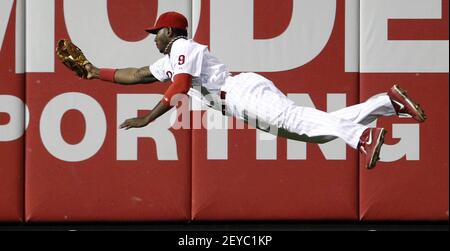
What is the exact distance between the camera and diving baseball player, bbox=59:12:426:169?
808 centimetres

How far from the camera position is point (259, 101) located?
8117 millimetres

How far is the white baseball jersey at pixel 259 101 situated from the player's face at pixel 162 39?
2.6 inches

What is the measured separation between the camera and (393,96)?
805cm

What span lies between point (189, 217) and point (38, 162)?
1022 millimetres

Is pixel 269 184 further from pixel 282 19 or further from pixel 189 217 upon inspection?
pixel 282 19

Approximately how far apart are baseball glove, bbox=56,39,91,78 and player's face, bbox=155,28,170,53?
0.46 meters

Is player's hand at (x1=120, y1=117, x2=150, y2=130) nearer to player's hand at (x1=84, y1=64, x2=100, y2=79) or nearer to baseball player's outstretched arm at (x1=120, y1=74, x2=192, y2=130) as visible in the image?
baseball player's outstretched arm at (x1=120, y1=74, x2=192, y2=130)

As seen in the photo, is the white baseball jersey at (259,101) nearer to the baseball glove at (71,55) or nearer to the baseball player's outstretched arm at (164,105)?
the baseball player's outstretched arm at (164,105)

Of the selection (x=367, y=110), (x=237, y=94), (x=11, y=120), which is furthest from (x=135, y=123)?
(x=367, y=110)

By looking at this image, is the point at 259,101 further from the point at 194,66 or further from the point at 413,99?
the point at 413,99

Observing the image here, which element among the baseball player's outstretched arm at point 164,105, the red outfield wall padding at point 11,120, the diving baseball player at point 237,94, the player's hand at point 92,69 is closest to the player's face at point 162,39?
the diving baseball player at point 237,94

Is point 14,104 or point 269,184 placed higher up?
point 14,104

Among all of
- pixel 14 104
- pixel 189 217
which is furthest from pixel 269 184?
pixel 14 104

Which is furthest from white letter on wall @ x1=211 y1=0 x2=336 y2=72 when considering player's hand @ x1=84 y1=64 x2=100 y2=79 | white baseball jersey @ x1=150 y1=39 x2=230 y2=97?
player's hand @ x1=84 y1=64 x2=100 y2=79
